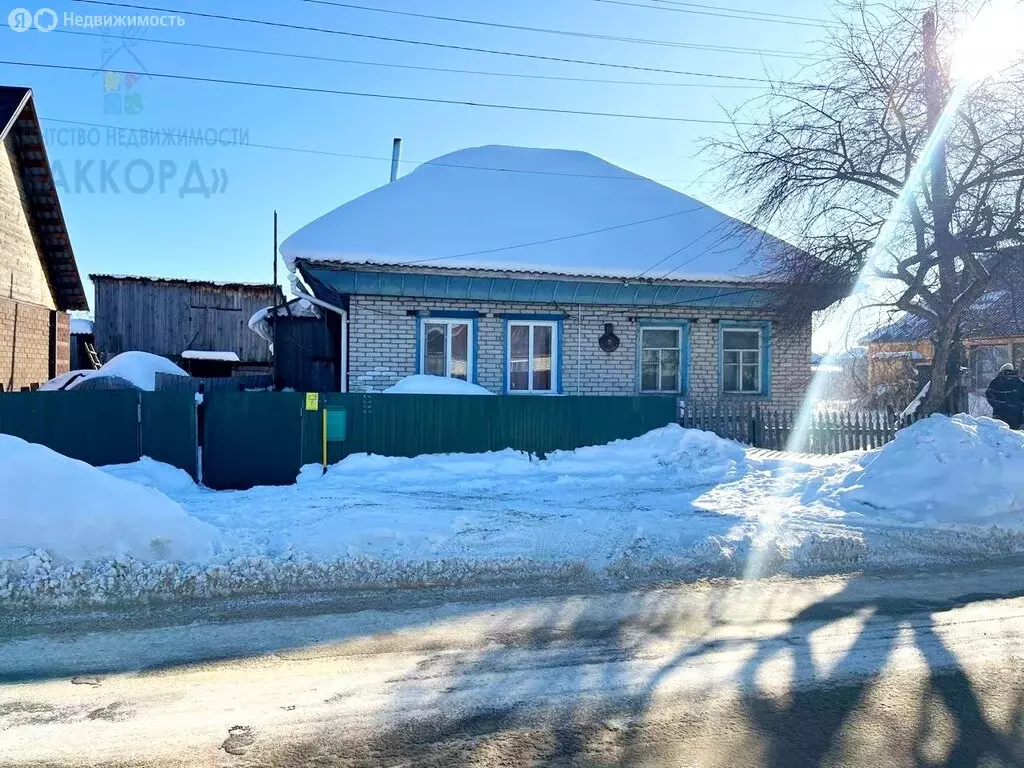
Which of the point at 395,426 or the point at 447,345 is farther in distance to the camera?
the point at 447,345

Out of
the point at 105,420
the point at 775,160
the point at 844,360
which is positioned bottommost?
the point at 105,420

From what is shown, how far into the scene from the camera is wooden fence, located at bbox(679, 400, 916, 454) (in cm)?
1322

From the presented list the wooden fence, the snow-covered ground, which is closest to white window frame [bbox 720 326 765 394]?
the wooden fence

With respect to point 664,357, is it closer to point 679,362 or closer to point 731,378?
point 679,362

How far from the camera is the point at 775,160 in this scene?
11602 millimetres

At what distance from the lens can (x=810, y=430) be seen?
1323 centimetres

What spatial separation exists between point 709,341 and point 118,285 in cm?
2574

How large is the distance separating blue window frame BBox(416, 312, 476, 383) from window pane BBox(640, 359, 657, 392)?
3740mm

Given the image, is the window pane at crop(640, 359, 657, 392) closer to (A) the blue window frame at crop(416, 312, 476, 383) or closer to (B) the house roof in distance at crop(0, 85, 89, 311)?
(A) the blue window frame at crop(416, 312, 476, 383)

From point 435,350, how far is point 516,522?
6.93 metres

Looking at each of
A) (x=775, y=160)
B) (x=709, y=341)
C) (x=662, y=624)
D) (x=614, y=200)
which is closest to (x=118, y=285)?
(x=614, y=200)

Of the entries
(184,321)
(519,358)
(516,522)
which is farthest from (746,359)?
(184,321)

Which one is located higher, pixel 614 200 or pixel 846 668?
pixel 614 200

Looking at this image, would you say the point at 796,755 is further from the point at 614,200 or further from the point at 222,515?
the point at 614,200
